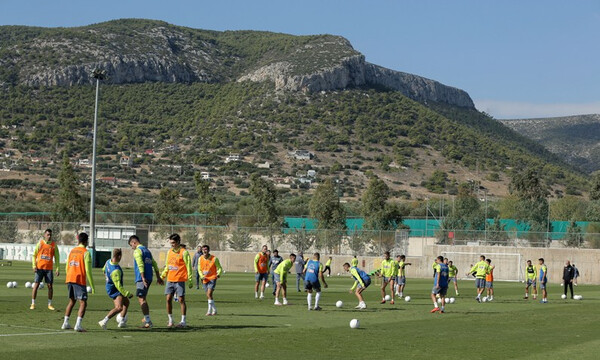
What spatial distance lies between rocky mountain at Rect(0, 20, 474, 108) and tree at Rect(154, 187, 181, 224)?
69794 mm

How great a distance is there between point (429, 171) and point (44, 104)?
64202mm

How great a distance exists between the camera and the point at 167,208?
9581 centimetres

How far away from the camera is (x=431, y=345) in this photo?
66.4 ft

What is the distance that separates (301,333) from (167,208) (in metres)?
75.1

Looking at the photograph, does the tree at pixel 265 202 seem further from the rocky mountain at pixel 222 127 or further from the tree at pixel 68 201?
the rocky mountain at pixel 222 127

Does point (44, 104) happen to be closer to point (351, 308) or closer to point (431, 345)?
point (351, 308)

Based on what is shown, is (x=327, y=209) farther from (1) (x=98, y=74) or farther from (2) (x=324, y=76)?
(2) (x=324, y=76)

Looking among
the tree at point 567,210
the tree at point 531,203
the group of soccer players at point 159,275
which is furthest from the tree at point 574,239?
the tree at point 567,210

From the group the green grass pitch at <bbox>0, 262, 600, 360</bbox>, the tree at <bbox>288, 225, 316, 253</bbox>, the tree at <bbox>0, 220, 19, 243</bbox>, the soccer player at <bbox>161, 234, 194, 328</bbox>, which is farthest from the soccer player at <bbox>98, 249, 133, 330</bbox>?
the tree at <bbox>0, 220, 19, 243</bbox>

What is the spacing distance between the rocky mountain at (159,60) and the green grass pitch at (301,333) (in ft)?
443

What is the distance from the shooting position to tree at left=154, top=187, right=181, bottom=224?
302 ft

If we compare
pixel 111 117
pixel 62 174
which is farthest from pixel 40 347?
pixel 111 117

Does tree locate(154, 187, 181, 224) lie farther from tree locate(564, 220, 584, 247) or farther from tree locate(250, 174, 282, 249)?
tree locate(564, 220, 584, 247)

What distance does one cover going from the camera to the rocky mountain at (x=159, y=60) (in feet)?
542
